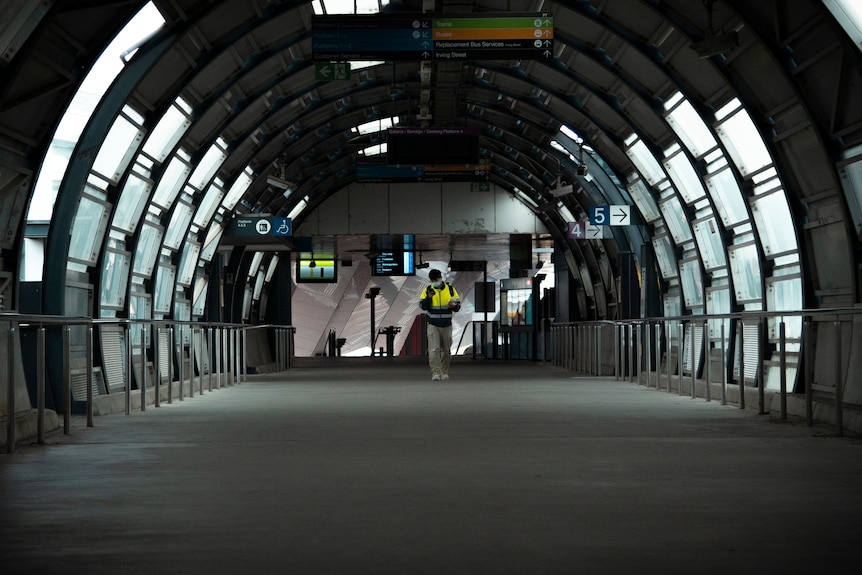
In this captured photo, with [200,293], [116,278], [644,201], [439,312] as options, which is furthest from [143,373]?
[200,293]

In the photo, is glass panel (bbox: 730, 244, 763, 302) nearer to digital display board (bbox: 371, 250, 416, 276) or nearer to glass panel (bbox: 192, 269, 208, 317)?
glass panel (bbox: 192, 269, 208, 317)

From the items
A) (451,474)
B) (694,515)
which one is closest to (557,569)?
(694,515)

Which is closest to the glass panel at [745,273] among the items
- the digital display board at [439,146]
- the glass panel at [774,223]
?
the glass panel at [774,223]

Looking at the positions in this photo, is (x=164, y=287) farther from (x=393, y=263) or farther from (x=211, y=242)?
(x=393, y=263)

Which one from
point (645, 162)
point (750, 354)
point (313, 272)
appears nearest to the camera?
point (750, 354)

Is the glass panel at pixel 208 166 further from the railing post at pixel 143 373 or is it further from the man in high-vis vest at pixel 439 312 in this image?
the railing post at pixel 143 373

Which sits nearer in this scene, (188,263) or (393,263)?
(188,263)

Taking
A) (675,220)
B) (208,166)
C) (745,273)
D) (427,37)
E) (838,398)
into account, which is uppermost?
(427,37)

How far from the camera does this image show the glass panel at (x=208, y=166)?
69.3ft

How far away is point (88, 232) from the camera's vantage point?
16.2m

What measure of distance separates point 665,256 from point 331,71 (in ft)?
26.1

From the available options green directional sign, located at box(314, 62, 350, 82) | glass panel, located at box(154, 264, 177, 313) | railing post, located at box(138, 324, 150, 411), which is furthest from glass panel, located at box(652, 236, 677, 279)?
railing post, located at box(138, 324, 150, 411)

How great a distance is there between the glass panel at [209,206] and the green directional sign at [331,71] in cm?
483

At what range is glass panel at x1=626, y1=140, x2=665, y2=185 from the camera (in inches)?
823
